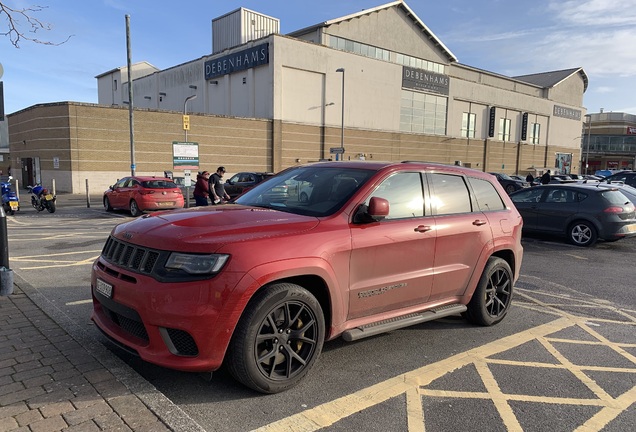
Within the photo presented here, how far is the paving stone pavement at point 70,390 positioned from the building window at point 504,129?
61.2 meters

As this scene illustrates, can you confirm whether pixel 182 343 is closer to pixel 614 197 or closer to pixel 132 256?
pixel 132 256

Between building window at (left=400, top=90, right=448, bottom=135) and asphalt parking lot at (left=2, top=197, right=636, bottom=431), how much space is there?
136 feet

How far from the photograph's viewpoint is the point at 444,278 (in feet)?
14.0

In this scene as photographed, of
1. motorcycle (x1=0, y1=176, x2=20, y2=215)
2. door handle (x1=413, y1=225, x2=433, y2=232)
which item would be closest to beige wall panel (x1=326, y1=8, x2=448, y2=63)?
motorcycle (x1=0, y1=176, x2=20, y2=215)

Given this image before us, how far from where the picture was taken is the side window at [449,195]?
4393mm

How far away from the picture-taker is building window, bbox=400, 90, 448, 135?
45.7 metres

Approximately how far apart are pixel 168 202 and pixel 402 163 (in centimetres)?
1316

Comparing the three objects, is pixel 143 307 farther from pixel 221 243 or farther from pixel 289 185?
pixel 289 185

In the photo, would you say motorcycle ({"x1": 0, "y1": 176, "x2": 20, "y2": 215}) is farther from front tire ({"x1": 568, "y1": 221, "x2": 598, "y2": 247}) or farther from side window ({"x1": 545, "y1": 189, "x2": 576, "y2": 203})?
front tire ({"x1": 568, "y1": 221, "x2": 598, "y2": 247})

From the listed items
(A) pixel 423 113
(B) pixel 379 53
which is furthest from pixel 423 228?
(A) pixel 423 113

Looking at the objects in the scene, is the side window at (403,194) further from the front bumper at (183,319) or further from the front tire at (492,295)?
the front bumper at (183,319)

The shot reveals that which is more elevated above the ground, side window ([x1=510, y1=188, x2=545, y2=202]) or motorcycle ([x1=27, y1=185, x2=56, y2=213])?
side window ([x1=510, y1=188, x2=545, y2=202])

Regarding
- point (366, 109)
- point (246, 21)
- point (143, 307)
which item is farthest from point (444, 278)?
point (246, 21)

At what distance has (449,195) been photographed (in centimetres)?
457
